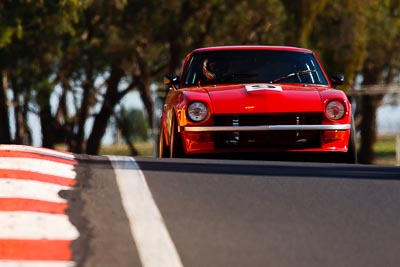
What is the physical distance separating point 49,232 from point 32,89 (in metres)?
32.0

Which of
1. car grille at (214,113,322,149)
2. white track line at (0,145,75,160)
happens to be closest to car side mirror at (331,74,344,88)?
car grille at (214,113,322,149)

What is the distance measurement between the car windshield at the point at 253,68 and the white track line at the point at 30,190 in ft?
14.8

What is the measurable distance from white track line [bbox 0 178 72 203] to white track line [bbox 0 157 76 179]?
2.10 ft

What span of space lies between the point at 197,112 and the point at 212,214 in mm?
4029

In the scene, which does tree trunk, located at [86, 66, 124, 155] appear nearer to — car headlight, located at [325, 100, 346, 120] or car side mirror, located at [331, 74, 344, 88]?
car side mirror, located at [331, 74, 344, 88]

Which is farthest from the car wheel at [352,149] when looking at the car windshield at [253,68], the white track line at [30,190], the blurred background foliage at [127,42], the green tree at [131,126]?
the green tree at [131,126]

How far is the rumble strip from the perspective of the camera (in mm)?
6344

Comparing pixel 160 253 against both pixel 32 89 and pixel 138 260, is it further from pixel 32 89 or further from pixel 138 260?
pixel 32 89

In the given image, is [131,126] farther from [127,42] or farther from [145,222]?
[145,222]

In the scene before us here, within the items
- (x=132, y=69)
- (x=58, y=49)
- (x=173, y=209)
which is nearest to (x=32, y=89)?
(x=58, y=49)

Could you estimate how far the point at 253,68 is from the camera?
42.5ft

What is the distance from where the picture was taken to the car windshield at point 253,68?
12.9 m

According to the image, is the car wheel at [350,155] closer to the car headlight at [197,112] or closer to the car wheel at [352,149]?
the car wheel at [352,149]

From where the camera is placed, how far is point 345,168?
1063 centimetres
